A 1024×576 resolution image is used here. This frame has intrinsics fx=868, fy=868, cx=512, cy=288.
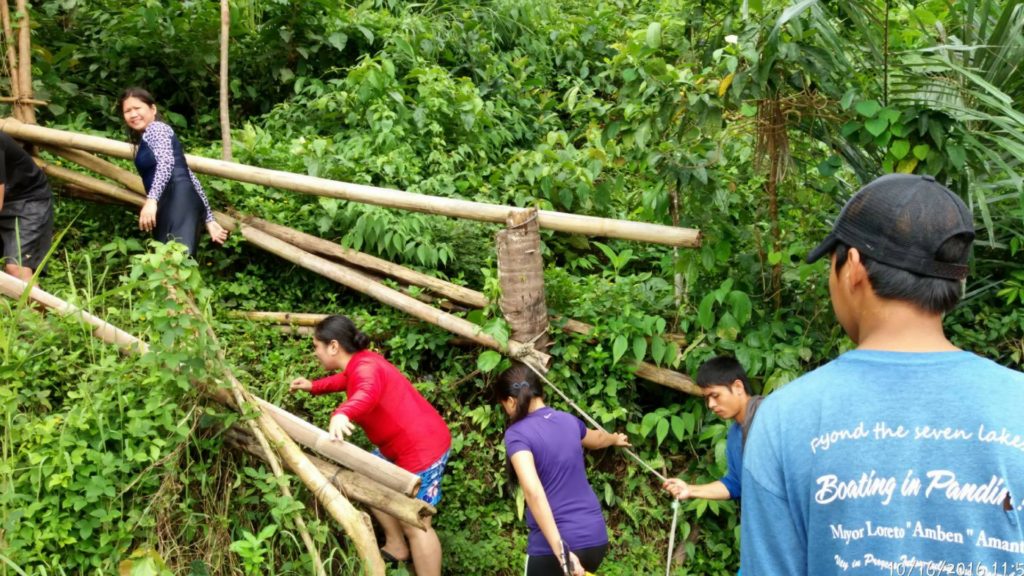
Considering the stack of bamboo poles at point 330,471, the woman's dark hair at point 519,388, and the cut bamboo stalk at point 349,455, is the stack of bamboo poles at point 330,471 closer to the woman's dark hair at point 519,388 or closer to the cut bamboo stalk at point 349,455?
the cut bamboo stalk at point 349,455

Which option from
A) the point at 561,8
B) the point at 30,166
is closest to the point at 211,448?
the point at 30,166

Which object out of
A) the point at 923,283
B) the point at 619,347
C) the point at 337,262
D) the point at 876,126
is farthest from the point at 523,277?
the point at 923,283

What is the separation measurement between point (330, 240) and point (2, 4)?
3124mm

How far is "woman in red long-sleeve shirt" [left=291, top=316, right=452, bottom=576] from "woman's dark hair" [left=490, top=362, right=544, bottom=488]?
1.60 ft

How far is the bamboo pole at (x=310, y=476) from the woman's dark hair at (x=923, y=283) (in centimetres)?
265

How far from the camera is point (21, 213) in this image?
5352 mm

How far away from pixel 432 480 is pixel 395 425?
345mm

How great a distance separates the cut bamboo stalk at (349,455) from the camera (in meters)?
3.78

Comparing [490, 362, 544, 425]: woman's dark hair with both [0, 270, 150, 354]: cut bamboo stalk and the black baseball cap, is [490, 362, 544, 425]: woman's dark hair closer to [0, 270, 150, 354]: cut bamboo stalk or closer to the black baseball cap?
[0, 270, 150, 354]: cut bamboo stalk

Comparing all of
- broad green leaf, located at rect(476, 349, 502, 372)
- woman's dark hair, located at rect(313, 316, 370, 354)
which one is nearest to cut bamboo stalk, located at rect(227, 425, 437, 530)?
woman's dark hair, located at rect(313, 316, 370, 354)

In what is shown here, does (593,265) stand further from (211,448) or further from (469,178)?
(211,448)

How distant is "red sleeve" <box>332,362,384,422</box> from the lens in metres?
3.99

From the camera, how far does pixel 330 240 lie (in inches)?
232

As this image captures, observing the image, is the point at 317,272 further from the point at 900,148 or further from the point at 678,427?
the point at 900,148
